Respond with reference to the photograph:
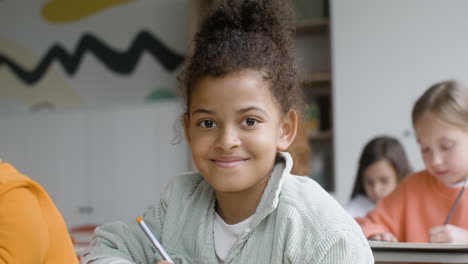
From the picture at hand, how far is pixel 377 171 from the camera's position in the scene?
197cm

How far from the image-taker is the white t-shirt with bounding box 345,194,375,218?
1.84 metres

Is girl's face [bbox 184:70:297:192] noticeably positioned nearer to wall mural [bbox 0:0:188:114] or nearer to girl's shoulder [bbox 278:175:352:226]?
girl's shoulder [bbox 278:175:352:226]

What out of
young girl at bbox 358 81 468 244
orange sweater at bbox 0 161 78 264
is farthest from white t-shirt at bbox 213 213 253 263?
young girl at bbox 358 81 468 244

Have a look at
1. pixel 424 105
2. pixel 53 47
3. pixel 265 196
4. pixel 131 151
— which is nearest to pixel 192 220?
pixel 265 196

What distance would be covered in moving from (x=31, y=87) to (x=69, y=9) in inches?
28.5

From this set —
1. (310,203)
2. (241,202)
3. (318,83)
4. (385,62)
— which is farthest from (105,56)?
(310,203)

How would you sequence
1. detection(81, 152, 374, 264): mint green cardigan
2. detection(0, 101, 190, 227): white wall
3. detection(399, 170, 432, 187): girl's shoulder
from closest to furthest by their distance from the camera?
detection(81, 152, 374, 264): mint green cardigan < detection(399, 170, 432, 187): girl's shoulder < detection(0, 101, 190, 227): white wall

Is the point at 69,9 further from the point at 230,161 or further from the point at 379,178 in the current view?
the point at 230,161

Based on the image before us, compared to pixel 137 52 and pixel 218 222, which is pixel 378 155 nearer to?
pixel 218 222

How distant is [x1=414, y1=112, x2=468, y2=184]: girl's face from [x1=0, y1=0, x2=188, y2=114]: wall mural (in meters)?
2.70

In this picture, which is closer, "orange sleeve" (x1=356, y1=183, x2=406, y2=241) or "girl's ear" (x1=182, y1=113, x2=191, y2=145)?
"girl's ear" (x1=182, y1=113, x2=191, y2=145)

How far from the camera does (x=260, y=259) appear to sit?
0.72 m

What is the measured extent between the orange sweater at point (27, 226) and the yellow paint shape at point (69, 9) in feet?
10.7

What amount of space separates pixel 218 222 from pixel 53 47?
358 centimetres
